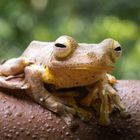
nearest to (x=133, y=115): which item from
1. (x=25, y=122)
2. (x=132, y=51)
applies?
(x=25, y=122)

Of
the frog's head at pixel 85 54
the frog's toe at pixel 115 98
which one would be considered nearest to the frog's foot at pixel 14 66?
the frog's head at pixel 85 54

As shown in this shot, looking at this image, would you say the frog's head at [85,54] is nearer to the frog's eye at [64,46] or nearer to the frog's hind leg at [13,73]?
the frog's eye at [64,46]

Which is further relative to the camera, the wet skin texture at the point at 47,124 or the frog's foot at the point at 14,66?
the frog's foot at the point at 14,66

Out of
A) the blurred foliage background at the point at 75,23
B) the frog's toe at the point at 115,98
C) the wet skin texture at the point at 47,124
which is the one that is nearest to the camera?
the wet skin texture at the point at 47,124

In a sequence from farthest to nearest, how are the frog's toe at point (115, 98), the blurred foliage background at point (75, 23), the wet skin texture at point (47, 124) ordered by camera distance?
the blurred foliage background at point (75, 23), the frog's toe at point (115, 98), the wet skin texture at point (47, 124)

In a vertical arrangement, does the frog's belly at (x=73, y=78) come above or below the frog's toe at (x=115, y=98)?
above

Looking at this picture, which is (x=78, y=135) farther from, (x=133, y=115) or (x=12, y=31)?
(x=12, y=31)
